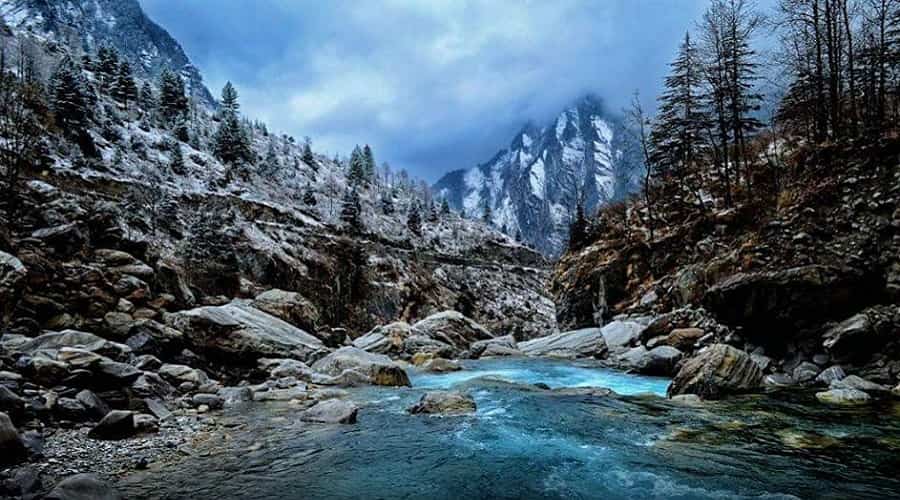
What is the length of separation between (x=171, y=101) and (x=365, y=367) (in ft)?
278

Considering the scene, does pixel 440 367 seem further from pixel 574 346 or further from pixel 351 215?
pixel 351 215

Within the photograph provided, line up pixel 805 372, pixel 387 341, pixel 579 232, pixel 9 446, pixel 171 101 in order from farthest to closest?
pixel 171 101 → pixel 579 232 → pixel 387 341 → pixel 805 372 → pixel 9 446

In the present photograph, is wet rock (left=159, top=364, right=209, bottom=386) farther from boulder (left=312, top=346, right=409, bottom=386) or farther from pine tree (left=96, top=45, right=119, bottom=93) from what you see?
pine tree (left=96, top=45, right=119, bottom=93)

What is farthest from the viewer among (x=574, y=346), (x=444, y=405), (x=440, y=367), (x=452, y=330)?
(x=452, y=330)

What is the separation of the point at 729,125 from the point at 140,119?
76.3 meters

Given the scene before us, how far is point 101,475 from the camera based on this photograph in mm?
5633

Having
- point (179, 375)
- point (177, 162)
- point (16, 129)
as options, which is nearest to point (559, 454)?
point (179, 375)

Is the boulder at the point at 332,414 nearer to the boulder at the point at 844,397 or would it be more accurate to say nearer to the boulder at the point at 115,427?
the boulder at the point at 115,427

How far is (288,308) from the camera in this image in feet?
73.5

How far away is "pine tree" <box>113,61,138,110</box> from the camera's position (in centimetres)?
7081

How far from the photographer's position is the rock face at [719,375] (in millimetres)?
10602

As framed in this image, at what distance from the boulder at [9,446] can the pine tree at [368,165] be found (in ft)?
388

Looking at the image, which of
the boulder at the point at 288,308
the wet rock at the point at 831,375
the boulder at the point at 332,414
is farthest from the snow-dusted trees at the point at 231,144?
the wet rock at the point at 831,375

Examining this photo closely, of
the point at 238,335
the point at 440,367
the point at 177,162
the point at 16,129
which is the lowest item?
the point at 440,367
